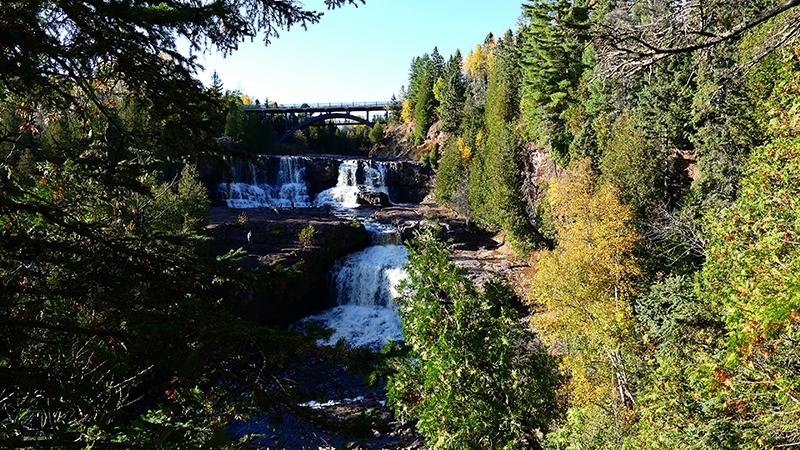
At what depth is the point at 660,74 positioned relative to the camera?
2078 cm

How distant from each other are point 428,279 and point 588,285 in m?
13.0

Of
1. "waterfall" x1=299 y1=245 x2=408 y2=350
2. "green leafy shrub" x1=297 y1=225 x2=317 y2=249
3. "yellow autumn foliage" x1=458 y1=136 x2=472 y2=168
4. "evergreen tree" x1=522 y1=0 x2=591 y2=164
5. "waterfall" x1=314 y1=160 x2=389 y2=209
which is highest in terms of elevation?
"evergreen tree" x1=522 y1=0 x2=591 y2=164

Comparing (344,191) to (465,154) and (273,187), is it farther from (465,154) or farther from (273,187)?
(465,154)

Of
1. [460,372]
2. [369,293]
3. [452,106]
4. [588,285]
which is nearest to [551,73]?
[588,285]

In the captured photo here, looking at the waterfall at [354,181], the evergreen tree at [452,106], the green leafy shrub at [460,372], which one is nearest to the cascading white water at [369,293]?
the waterfall at [354,181]

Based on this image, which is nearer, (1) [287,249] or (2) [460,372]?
(2) [460,372]

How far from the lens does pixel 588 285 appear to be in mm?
16547

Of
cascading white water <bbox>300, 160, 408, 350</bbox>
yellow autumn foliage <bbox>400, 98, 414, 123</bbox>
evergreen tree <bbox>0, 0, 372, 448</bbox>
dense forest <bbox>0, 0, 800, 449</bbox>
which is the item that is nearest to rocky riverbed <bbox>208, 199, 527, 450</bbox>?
cascading white water <bbox>300, 160, 408, 350</bbox>

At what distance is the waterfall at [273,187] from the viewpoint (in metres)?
37.6

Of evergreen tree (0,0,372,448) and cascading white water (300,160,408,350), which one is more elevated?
evergreen tree (0,0,372,448)

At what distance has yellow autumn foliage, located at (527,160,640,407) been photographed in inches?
539

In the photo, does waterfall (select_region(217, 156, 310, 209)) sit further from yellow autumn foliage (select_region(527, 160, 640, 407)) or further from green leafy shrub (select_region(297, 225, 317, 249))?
yellow autumn foliage (select_region(527, 160, 640, 407))

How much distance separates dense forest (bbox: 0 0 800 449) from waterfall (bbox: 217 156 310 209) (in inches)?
677

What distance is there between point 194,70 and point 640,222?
19473mm
